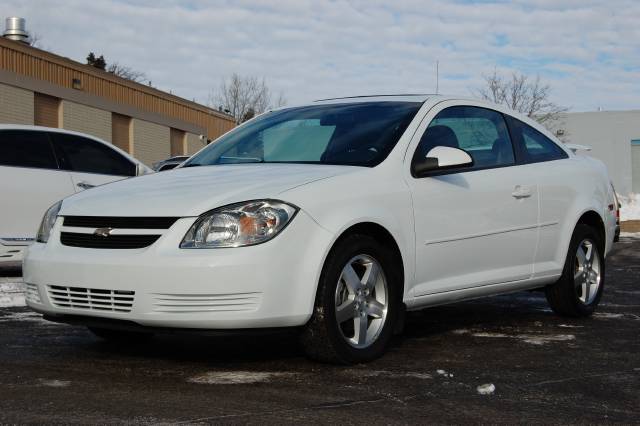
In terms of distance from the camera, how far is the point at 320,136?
20.1 feet

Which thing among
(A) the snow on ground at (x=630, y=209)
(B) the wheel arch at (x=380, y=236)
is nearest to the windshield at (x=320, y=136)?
(B) the wheel arch at (x=380, y=236)

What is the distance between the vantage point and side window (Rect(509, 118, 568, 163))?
701cm

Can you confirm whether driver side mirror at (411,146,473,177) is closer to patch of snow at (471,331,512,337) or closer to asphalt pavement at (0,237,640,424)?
asphalt pavement at (0,237,640,424)

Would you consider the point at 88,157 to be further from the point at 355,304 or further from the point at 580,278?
the point at 355,304

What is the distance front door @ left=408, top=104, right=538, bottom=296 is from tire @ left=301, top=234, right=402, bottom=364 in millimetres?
337

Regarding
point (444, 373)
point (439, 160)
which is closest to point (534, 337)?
point (439, 160)

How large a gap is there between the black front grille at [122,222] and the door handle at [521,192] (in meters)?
2.66

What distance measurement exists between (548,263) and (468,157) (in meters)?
1.50

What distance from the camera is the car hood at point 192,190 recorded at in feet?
16.2

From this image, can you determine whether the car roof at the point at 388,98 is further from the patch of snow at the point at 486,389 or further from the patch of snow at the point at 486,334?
the patch of snow at the point at 486,389

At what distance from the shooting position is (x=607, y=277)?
35.4ft

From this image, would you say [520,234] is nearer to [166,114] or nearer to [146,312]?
[146,312]

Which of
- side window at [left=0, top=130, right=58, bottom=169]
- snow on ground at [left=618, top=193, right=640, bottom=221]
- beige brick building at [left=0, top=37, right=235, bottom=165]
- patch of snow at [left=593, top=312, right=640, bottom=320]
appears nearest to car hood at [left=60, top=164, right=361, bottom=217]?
patch of snow at [left=593, top=312, right=640, bottom=320]

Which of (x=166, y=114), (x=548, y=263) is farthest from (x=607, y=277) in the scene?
(x=166, y=114)
